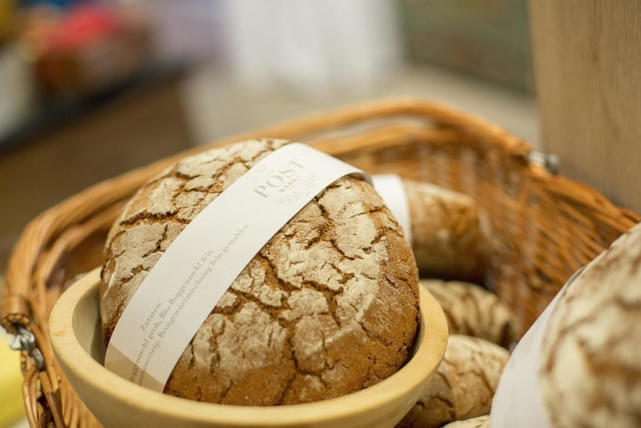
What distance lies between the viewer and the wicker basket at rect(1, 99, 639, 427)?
79cm

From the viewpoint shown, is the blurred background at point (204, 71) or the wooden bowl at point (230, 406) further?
the blurred background at point (204, 71)

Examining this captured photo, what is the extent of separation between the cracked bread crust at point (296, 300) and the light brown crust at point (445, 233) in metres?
0.28

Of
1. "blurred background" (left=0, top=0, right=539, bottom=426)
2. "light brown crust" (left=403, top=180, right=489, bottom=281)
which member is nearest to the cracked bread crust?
"light brown crust" (left=403, top=180, right=489, bottom=281)

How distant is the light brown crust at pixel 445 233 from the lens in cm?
98

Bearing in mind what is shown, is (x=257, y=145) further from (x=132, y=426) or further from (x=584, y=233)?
(x=584, y=233)

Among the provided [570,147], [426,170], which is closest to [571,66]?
[570,147]

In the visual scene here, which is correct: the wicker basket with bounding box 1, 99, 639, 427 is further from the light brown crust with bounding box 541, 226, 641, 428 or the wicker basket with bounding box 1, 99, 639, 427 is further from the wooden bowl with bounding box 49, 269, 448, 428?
the light brown crust with bounding box 541, 226, 641, 428

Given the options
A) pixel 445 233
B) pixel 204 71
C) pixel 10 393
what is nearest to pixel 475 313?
pixel 445 233

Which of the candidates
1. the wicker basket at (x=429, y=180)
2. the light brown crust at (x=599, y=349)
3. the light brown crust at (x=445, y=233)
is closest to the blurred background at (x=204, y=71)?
the wicker basket at (x=429, y=180)

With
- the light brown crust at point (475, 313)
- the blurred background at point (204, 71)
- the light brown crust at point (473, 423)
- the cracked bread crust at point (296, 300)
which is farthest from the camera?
the blurred background at point (204, 71)

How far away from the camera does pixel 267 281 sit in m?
0.62

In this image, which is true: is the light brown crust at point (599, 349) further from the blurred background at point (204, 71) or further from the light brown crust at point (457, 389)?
the blurred background at point (204, 71)

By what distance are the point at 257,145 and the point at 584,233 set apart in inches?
18.0

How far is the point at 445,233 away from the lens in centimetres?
99
